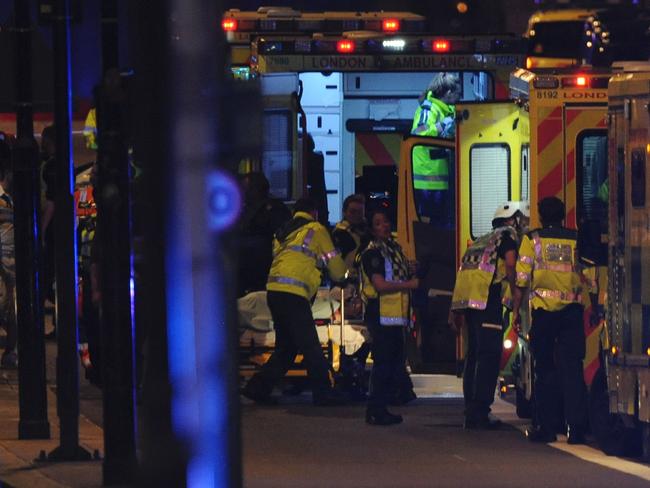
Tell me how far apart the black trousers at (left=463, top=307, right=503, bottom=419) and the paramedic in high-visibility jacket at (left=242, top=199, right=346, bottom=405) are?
1452 millimetres

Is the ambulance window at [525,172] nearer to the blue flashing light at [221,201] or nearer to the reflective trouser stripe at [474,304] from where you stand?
the reflective trouser stripe at [474,304]

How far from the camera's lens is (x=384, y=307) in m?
14.1

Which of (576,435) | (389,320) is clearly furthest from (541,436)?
(389,320)

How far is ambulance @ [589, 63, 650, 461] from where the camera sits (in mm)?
11602

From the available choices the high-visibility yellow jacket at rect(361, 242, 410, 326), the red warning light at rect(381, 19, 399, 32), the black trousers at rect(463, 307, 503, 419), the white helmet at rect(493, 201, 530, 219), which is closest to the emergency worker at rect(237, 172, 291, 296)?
the high-visibility yellow jacket at rect(361, 242, 410, 326)

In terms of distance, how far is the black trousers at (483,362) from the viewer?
1384 cm

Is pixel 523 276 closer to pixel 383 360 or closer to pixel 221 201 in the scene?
pixel 383 360

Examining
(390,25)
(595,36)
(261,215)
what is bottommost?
(261,215)

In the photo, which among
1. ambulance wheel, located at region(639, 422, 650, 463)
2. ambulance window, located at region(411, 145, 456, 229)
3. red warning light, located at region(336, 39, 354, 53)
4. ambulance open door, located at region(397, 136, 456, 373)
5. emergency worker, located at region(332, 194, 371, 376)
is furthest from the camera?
red warning light, located at region(336, 39, 354, 53)

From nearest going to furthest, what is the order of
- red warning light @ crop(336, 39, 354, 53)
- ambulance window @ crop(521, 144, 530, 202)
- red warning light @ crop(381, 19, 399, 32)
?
1. ambulance window @ crop(521, 144, 530, 202)
2. red warning light @ crop(336, 39, 354, 53)
3. red warning light @ crop(381, 19, 399, 32)

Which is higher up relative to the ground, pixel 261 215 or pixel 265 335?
pixel 261 215

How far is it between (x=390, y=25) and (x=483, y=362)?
21.0 ft

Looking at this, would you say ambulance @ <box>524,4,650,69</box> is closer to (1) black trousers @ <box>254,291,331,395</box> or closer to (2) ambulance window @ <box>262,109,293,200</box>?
(2) ambulance window @ <box>262,109,293,200</box>

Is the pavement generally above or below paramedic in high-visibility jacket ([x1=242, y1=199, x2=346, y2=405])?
below
